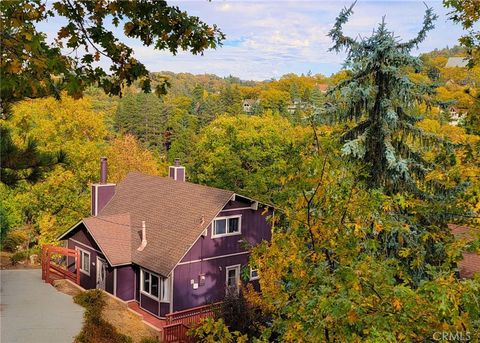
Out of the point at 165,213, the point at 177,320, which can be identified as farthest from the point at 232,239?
the point at 177,320

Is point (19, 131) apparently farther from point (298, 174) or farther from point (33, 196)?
point (298, 174)

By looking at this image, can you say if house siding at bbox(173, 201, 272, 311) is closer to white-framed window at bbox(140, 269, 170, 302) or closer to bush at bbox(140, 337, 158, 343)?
white-framed window at bbox(140, 269, 170, 302)

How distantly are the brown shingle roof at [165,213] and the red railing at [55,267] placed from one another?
2958 mm

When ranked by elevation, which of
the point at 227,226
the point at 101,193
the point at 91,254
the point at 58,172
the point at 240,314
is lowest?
the point at 240,314

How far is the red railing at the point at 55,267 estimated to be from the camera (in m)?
22.3

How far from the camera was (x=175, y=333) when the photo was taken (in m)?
17.6

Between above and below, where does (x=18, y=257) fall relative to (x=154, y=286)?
below

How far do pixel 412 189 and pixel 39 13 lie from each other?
10.9m

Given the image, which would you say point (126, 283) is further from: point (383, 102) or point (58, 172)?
point (383, 102)

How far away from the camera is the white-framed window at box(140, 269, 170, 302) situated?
19.9 metres

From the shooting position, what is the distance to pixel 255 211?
23.2 m

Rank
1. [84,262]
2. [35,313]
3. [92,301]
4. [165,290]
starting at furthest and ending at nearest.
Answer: [84,262], [165,290], [92,301], [35,313]

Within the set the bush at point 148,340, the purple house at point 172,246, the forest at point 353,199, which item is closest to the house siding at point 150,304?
the purple house at point 172,246

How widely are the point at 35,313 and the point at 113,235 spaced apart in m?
5.60
